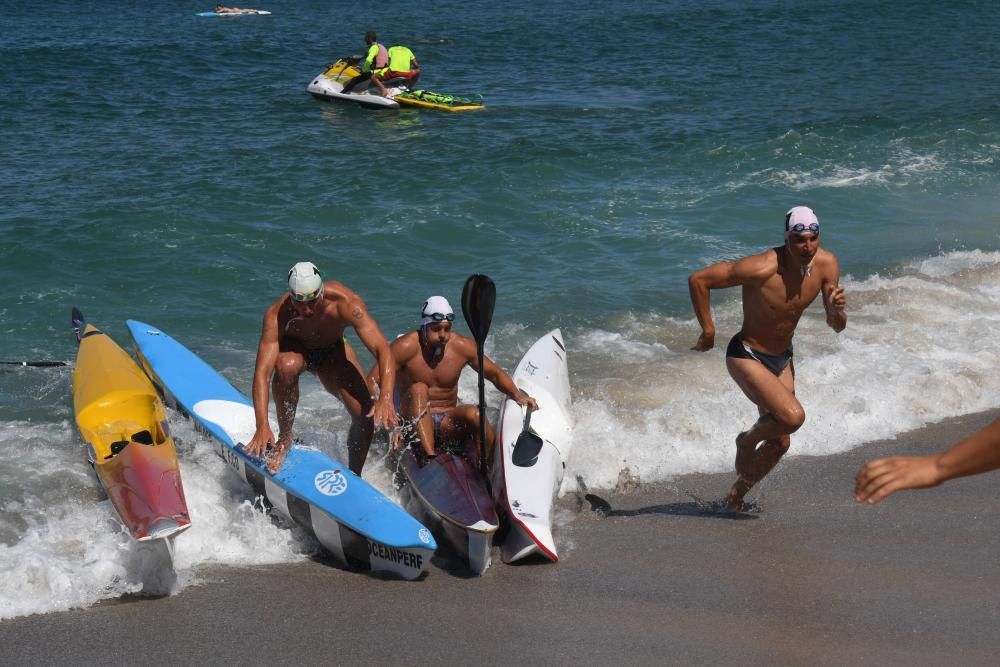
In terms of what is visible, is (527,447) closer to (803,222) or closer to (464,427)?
(464,427)

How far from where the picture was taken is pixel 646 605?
5.68 m

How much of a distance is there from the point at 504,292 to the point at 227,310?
109 inches

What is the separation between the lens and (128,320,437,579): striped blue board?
625 centimetres

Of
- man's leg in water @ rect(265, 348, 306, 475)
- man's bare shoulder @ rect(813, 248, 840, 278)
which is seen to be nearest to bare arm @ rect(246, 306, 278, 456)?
man's leg in water @ rect(265, 348, 306, 475)

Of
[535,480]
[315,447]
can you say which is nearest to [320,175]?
[315,447]

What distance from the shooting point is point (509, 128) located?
62.0ft

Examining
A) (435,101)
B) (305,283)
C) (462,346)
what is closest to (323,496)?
(305,283)

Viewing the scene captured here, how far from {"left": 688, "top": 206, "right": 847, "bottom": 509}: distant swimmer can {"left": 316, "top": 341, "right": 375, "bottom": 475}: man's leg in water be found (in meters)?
2.24

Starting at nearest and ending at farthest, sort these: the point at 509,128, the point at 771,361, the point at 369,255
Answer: the point at 771,361 → the point at 369,255 → the point at 509,128

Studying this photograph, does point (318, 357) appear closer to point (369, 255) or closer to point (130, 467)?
point (130, 467)

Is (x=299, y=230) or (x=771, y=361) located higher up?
(x=771, y=361)

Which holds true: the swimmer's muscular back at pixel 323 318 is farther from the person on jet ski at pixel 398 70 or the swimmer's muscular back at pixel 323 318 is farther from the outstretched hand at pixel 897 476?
the person on jet ski at pixel 398 70

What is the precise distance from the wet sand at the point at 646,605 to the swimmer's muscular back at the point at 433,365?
1193mm

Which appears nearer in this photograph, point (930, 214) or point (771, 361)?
point (771, 361)
